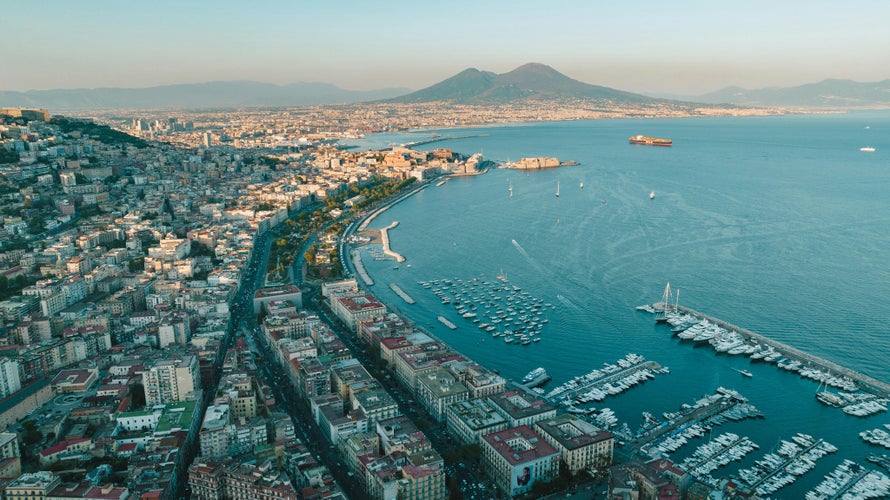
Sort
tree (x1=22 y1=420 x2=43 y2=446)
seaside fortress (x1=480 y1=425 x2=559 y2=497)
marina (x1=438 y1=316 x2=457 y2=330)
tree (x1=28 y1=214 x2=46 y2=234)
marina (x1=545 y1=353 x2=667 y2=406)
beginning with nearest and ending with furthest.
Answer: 1. seaside fortress (x1=480 y1=425 x2=559 y2=497)
2. tree (x1=22 y1=420 x2=43 y2=446)
3. marina (x1=545 y1=353 x2=667 y2=406)
4. marina (x1=438 y1=316 x2=457 y2=330)
5. tree (x1=28 y1=214 x2=46 y2=234)

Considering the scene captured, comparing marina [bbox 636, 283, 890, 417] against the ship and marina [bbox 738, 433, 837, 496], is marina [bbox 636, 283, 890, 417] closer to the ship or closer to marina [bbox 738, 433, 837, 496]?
marina [bbox 738, 433, 837, 496]

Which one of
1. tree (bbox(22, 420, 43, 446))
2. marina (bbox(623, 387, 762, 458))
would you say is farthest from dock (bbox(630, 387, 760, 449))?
tree (bbox(22, 420, 43, 446))

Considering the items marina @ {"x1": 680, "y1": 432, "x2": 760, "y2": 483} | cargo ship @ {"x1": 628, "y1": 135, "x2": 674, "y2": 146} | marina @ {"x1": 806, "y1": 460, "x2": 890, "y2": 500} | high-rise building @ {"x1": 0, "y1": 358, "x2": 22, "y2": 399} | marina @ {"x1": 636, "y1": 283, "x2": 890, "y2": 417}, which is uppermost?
cargo ship @ {"x1": 628, "y1": 135, "x2": 674, "y2": 146}

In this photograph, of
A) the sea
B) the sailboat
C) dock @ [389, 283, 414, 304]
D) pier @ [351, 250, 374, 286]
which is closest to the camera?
the sea

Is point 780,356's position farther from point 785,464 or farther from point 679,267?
point 679,267

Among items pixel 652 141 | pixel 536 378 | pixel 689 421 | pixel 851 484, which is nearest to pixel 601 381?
pixel 536 378
